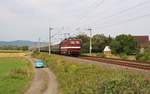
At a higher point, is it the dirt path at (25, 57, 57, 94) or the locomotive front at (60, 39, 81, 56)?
the locomotive front at (60, 39, 81, 56)

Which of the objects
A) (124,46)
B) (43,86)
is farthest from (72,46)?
(124,46)

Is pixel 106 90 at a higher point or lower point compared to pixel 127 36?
lower

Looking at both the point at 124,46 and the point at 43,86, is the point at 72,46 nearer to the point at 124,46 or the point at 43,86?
the point at 43,86

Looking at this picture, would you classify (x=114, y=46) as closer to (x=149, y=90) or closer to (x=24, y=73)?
(x=24, y=73)

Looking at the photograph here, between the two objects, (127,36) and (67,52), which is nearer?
(67,52)

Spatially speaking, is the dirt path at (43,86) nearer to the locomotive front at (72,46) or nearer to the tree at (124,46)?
the locomotive front at (72,46)

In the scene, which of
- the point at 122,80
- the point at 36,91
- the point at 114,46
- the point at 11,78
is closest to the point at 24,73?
the point at 11,78

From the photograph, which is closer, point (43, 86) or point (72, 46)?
point (43, 86)

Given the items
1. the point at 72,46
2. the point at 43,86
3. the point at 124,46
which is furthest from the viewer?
the point at 124,46

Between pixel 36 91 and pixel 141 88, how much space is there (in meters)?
19.9

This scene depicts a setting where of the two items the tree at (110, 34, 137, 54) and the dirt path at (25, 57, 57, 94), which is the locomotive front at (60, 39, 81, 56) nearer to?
the dirt path at (25, 57, 57, 94)

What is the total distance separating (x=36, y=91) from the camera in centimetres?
3259

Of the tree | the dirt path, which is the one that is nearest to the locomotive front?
the dirt path

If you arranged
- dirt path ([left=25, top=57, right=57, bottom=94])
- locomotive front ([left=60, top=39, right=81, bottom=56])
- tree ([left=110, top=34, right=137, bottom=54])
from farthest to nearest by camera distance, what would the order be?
tree ([left=110, top=34, right=137, bottom=54]) → locomotive front ([left=60, top=39, right=81, bottom=56]) → dirt path ([left=25, top=57, right=57, bottom=94])
